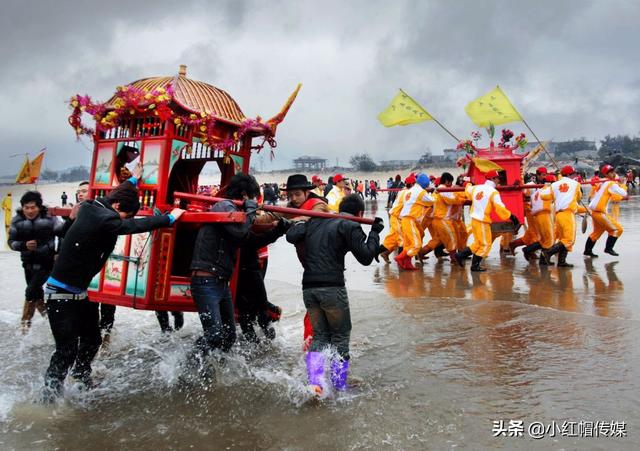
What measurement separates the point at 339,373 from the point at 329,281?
0.71m

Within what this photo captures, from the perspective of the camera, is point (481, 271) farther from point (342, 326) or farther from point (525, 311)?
point (342, 326)

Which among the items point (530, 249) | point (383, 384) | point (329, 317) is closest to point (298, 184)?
point (329, 317)

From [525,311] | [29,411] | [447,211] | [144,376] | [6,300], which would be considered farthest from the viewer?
[447,211]

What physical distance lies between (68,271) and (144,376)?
127cm

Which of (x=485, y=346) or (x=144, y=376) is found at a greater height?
(x=485, y=346)

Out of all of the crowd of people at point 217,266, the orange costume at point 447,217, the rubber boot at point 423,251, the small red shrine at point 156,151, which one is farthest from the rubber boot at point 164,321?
the orange costume at point 447,217

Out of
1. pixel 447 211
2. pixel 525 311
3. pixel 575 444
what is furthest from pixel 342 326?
pixel 447 211

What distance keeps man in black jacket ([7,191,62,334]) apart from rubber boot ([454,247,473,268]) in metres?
6.81

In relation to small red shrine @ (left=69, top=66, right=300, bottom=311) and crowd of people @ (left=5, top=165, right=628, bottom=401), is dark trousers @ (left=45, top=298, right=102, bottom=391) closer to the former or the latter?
crowd of people @ (left=5, top=165, right=628, bottom=401)

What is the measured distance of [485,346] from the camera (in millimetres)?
5266

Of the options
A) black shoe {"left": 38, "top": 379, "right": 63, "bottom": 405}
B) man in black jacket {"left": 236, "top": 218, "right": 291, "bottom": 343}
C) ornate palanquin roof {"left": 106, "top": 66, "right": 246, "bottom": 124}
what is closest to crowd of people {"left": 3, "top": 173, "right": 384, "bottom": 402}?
black shoe {"left": 38, "top": 379, "right": 63, "bottom": 405}

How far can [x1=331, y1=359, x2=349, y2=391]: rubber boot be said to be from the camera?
4191 mm

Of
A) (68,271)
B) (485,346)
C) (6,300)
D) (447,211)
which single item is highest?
(447,211)

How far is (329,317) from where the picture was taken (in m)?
4.18
